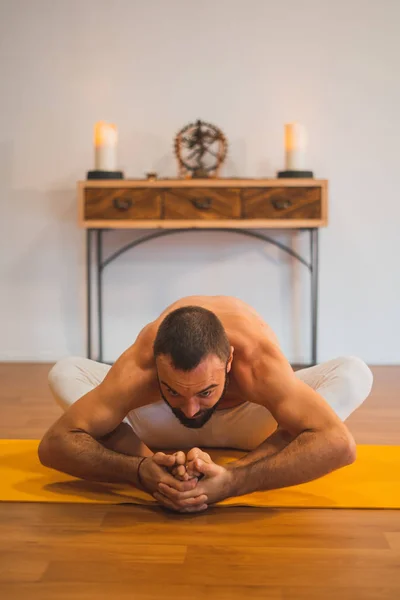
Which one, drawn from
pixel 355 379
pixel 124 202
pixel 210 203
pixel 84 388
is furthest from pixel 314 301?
pixel 84 388

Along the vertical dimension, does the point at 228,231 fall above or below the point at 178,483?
above

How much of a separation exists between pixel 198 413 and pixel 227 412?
51cm

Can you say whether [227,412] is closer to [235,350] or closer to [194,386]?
[235,350]

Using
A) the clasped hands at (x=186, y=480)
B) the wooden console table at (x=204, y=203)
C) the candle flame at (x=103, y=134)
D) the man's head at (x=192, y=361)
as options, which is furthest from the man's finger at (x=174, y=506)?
the candle flame at (x=103, y=134)

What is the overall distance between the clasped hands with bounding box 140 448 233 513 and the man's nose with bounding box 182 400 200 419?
0.09 meters

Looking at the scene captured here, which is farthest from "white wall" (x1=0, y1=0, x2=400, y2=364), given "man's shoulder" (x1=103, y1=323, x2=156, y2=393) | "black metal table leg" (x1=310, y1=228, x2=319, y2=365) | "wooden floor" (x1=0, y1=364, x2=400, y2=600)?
"wooden floor" (x1=0, y1=364, x2=400, y2=600)

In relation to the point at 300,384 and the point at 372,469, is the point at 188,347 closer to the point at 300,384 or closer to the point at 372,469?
the point at 300,384

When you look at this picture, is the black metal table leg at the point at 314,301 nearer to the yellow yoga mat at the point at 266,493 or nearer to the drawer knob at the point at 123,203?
the drawer knob at the point at 123,203

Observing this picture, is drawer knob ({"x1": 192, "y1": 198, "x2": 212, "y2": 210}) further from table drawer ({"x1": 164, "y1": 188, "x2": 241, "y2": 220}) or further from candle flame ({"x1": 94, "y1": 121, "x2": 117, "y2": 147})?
candle flame ({"x1": 94, "y1": 121, "x2": 117, "y2": 147})

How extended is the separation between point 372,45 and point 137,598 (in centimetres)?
320

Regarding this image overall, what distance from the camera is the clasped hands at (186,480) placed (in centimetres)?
170

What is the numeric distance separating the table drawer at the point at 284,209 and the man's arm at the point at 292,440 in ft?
5.77

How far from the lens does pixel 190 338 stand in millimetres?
1637

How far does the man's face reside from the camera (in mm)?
1633
